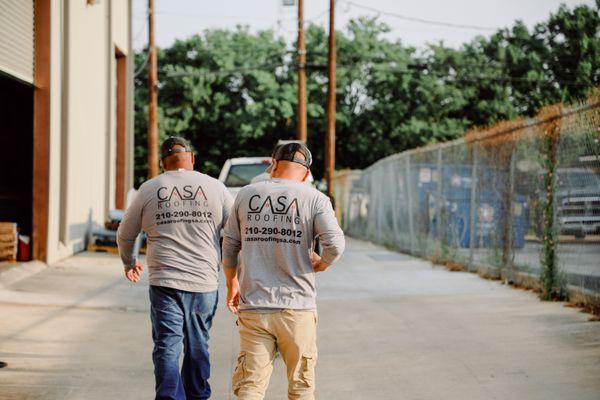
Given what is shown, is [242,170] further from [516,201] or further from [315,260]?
[315,260]

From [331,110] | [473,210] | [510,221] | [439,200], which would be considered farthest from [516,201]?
[331,110]

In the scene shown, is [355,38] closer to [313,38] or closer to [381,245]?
[313,38]

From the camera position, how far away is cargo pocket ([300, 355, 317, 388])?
4.45 meters

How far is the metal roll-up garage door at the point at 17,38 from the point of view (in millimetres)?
11758

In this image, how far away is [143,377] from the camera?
669 centimetres

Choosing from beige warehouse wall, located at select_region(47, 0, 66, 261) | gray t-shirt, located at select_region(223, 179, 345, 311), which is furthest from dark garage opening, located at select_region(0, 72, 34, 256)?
gray t-shirt, located at select_region(223, 179, 345, 311)

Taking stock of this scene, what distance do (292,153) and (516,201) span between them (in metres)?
7.89

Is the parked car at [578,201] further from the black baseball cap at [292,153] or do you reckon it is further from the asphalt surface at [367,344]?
the black baseball cap at [292,153]

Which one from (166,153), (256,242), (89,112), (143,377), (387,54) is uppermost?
(387,54)

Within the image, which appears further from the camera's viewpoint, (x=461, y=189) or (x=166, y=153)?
(x=461, y=189)

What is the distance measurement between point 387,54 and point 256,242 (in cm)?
4214

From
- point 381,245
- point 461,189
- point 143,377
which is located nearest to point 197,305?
point 143,377

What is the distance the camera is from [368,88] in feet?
150

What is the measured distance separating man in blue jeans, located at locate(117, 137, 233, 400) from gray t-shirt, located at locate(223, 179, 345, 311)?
0.76 m
